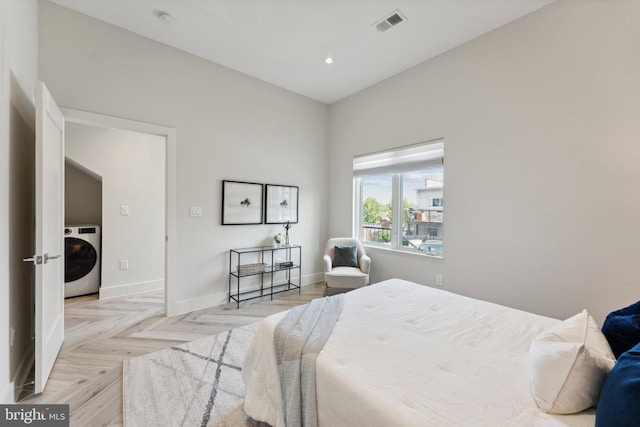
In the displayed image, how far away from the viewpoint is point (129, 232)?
377 centimetres

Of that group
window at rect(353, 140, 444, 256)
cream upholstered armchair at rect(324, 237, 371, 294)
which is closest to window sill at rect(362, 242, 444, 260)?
window at rect(353, 140, 444, 256)

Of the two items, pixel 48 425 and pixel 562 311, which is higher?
pixel 562 311

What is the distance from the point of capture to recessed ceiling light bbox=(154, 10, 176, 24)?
246cm

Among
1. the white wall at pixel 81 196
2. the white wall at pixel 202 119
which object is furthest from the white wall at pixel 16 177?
the white wall at pixel 81 196

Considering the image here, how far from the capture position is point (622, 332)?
104cm

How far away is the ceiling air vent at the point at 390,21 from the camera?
243cm

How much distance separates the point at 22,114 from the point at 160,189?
2.15 meters

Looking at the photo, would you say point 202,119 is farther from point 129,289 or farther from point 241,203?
point 129,289

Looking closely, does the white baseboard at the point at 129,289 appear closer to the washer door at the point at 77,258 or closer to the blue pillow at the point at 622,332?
the washer door at the point at 77,258

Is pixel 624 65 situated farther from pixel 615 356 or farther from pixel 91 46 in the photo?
pixel 91 46

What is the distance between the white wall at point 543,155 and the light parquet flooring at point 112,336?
2.27 metres

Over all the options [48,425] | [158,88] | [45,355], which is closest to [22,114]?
[158,88]

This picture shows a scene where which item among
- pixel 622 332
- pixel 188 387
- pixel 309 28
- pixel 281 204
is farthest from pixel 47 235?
pixel 622 332

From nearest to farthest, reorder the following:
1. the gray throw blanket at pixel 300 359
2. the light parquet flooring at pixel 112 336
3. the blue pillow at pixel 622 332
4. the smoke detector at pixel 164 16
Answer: the blue pillow at pixel 622 332 → the gray throw blanket at pixel 300 359 → the light parquet flooring at pixel 112 336 → the smoke detector at pixel 164 16
